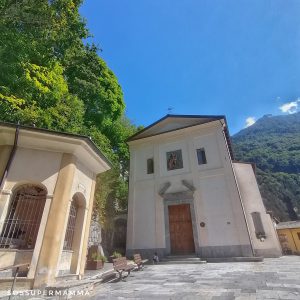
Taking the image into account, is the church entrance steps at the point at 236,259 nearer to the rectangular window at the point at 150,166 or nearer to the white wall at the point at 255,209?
the white wall at the point at 255,209

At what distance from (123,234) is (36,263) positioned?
1121 centimetres

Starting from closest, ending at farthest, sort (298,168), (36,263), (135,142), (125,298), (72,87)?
(125,298), (36,263), (72,87), (135,142), (298,168)

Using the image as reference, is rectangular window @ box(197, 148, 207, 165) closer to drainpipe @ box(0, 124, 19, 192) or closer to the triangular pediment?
the triangular pediment

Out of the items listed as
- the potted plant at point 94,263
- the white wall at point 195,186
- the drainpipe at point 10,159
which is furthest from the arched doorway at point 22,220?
the white wall at point 195,186

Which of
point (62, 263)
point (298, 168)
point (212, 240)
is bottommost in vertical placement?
point (62, 263)

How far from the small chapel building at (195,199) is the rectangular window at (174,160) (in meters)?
0.07

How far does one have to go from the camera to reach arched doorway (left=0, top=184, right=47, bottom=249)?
6333 millimetres

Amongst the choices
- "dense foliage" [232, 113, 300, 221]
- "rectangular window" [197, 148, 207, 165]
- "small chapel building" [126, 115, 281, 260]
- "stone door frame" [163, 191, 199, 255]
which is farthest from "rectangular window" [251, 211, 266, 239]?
"dense foliage" [232, 113, 300, 221]

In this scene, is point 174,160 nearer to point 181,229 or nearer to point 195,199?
point 195,199

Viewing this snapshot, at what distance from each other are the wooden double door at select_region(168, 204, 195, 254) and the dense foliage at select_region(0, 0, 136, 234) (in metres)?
4.67

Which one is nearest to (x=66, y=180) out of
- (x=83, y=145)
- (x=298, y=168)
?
(x=83, y=145)

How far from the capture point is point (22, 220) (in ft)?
22.0

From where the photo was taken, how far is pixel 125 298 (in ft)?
15.4

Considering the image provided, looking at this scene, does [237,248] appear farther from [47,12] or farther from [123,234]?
[47,12]
